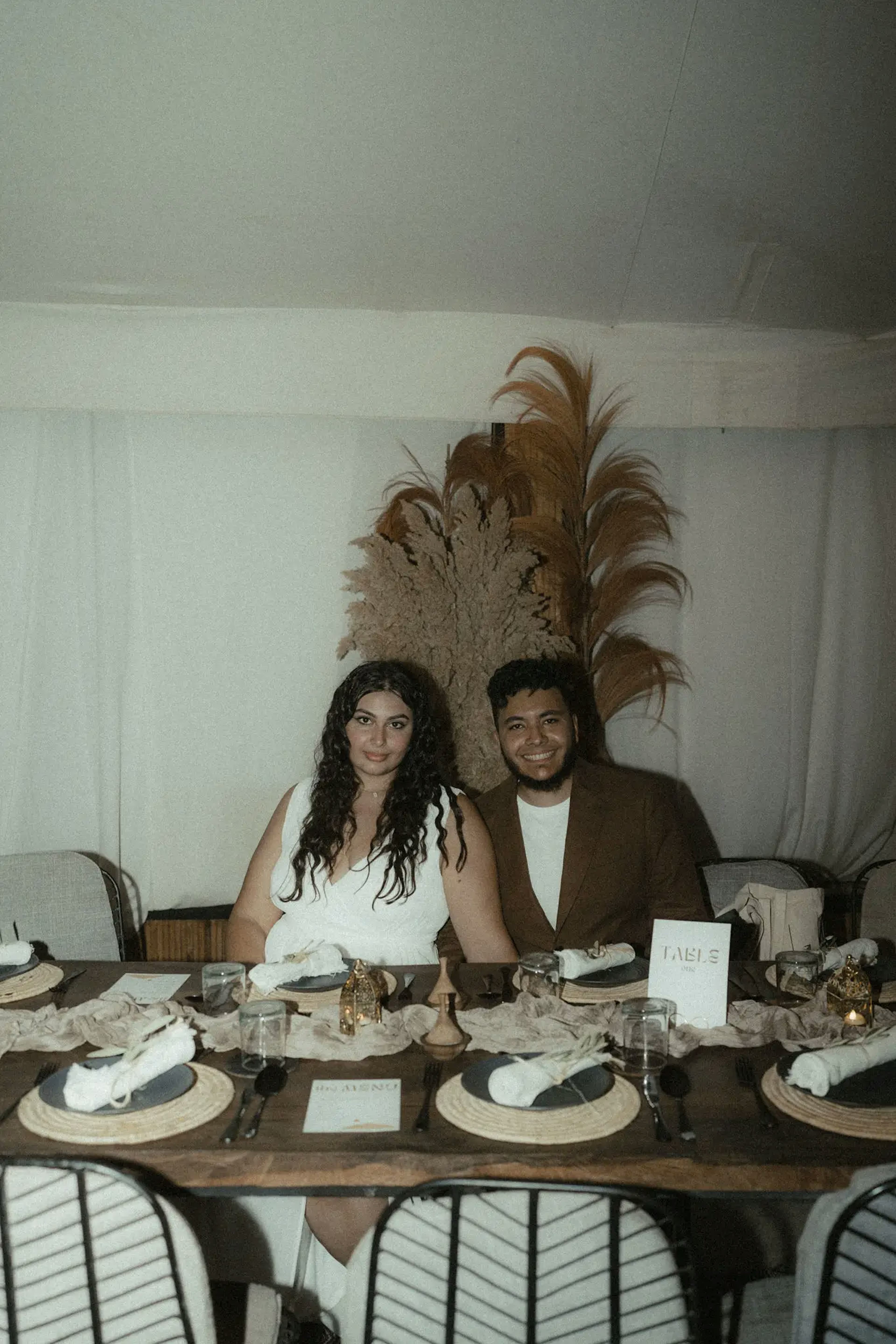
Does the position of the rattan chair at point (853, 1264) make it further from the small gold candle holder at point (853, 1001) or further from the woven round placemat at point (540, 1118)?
the small gold candle holder at point (853, 1001)

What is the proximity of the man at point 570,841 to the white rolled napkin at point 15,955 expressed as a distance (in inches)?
47.2

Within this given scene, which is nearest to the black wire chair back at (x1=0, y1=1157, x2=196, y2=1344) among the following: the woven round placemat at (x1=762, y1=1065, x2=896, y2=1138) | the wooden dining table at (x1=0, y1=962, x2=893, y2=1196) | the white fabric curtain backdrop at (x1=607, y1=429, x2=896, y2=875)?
the wooden dining table at (x1=0, y1=962, x2=893, y2=1196)

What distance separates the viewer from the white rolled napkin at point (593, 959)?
1966mm

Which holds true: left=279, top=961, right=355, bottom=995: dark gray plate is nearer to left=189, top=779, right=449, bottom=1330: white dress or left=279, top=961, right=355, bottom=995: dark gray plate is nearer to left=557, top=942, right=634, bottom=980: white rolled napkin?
left=189, top=779, right=449, bottom=1330: white dress

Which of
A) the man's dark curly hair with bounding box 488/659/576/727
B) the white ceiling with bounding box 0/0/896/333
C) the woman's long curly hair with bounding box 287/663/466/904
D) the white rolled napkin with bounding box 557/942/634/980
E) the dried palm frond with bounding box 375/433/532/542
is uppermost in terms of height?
the white ceiling with bounding box 0/0/896/333

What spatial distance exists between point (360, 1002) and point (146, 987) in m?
0.52

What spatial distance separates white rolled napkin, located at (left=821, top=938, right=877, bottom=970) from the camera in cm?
202

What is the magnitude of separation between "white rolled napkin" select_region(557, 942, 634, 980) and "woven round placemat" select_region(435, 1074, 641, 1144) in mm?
445

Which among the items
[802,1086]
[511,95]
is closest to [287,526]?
[511,95]

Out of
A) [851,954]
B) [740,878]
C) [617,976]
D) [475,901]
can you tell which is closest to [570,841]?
[475,901]

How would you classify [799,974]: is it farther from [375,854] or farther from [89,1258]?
[89,1258]

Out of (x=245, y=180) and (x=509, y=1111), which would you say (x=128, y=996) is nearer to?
(x=509, y=1111)

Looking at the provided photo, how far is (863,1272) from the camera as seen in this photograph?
110 cm

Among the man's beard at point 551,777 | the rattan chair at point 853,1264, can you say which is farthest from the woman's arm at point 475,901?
the rattan chair at point 853,1264
